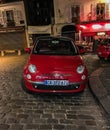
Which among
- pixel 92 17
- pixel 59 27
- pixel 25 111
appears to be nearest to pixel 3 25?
pixel 59 27

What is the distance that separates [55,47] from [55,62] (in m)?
1.10

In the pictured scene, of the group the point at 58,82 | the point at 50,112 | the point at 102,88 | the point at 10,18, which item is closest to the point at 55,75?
the point at 58,82

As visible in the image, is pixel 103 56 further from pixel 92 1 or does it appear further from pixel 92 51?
pixel 92 1

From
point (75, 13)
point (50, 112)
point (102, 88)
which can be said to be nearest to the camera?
point (50, 112)

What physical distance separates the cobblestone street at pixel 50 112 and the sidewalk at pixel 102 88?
15cm

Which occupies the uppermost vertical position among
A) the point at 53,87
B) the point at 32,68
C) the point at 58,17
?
the point at 58,17

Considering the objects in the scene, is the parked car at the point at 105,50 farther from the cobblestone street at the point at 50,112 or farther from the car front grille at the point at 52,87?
the car front grille at the point at 52,87

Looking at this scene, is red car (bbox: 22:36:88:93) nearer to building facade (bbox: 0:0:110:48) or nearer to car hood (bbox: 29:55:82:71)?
car hood (bbox: 29:55:82:71)

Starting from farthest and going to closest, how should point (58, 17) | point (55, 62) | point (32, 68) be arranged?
1. point (58, 17)
2. point (55, 62)
3. point (32, 68)

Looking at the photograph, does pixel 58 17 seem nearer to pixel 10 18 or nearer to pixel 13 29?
pixel 13 29

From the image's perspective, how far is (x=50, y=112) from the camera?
3914mm

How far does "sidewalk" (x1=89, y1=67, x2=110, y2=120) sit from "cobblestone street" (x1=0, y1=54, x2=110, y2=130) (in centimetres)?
15

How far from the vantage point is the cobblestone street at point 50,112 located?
339 centimetres

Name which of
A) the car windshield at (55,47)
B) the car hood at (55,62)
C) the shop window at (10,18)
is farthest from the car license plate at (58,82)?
the shop window at (10,18)
